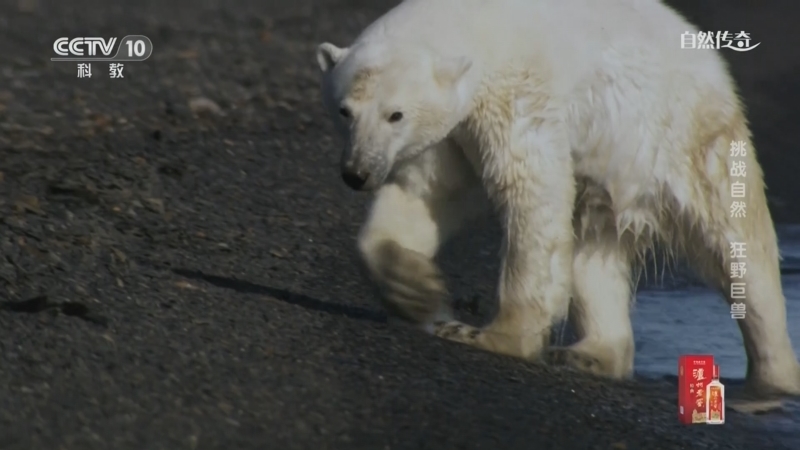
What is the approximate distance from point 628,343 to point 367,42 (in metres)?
1.49

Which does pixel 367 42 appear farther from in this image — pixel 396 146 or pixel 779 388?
pixel 779 388

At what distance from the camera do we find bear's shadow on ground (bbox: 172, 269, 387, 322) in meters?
5.79

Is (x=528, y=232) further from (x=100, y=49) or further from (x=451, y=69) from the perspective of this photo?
(x=100, y=49)

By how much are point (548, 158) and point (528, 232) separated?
0.24 m

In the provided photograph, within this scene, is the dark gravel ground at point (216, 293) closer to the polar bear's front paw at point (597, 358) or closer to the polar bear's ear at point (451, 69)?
the polar bear's front paw at point (597, 358)

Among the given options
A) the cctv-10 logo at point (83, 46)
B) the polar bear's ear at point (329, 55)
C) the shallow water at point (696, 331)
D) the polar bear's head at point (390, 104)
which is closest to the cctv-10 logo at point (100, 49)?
the cctv-10 logo at point (83, 46)

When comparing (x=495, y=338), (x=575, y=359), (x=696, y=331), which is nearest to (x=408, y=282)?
(x=495, y=338)

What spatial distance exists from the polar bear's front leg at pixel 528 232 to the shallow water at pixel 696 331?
836 millimetres

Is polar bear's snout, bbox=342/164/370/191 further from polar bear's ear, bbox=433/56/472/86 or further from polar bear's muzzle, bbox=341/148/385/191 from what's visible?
polar bear's ear, bbox=433/56/472/86

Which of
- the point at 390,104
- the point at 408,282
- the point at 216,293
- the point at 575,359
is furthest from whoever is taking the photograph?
the point at 575,359

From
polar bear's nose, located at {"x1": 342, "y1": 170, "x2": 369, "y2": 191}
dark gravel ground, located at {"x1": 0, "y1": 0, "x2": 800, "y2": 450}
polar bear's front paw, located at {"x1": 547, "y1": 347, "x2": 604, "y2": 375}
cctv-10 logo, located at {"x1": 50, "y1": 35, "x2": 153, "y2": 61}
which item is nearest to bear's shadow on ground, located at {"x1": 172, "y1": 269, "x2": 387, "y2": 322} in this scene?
dark gravel ground, located at {"x1": 0, "y1": 0, "x2": 800, "y2": 450}

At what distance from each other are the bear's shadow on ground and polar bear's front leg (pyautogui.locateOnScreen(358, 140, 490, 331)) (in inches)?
12.1

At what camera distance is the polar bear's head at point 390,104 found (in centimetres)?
519

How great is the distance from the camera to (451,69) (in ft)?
17.1
